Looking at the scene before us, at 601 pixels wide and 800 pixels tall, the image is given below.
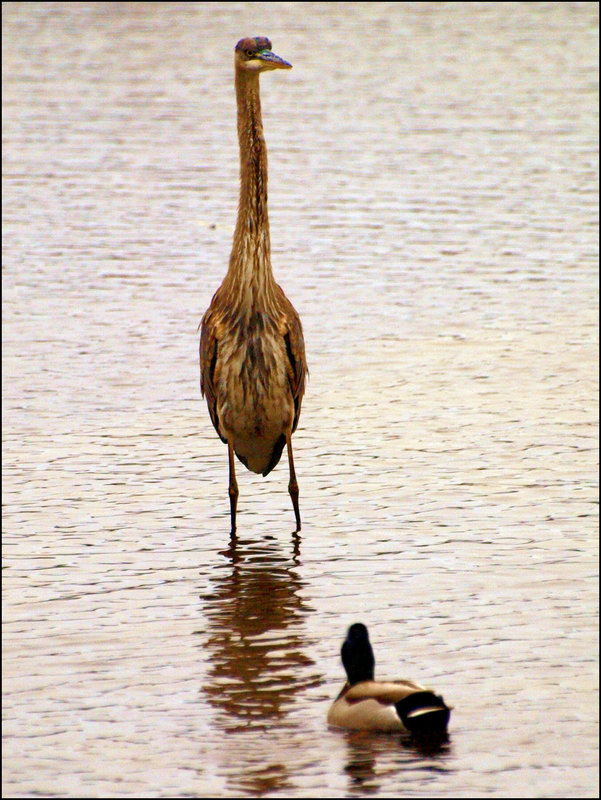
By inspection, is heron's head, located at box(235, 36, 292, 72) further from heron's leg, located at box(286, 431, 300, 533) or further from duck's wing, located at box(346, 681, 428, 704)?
duck's wing, located at box(346, 681, 428, 704)

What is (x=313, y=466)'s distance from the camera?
11195 millimetres

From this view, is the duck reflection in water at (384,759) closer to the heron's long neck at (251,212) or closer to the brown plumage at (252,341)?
the brown plumage at (252,341)

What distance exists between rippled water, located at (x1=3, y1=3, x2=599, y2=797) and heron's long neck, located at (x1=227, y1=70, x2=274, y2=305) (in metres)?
1.57

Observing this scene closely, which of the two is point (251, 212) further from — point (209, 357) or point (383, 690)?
point (383, 690)

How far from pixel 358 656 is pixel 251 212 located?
3968 millimetres

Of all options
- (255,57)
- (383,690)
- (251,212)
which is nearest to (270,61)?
(255,57)

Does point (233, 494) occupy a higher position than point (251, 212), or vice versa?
point (251, 212)

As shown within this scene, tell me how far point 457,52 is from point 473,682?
98.6 feet

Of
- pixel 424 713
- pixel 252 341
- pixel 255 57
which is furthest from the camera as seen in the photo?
pixel 255 57

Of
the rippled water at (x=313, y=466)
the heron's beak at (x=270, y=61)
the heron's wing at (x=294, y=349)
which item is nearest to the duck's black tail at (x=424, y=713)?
the rippled water at (x=313, y=466)

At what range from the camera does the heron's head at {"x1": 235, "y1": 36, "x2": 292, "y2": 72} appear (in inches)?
398

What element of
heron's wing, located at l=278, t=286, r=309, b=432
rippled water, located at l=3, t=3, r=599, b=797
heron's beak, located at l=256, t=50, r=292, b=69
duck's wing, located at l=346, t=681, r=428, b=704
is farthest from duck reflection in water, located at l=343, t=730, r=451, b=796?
heron's beak, located at l=256, t=50, r=292, b=69

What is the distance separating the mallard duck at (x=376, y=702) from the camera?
6438mm

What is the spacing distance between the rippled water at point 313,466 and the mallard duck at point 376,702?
0.12 metres
